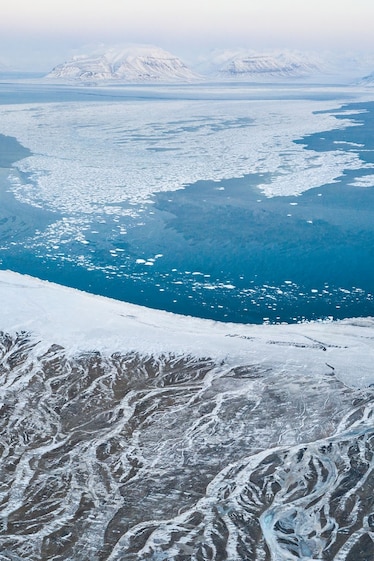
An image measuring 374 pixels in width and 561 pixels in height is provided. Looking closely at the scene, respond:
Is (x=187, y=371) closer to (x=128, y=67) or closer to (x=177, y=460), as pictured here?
(x=177, y=460)

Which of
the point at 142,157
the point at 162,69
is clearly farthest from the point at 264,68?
the point at 142,157

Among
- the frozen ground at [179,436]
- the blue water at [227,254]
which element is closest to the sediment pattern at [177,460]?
the frozen ground at [179,436]

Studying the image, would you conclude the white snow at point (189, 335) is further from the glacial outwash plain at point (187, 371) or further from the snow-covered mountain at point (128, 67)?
the snow-covered mountain at point (128, 67)

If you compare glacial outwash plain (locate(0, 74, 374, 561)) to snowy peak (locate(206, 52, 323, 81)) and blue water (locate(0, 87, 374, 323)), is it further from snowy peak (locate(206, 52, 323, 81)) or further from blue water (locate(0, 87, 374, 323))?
snowy peak (locate(206, 52, 323, 81))

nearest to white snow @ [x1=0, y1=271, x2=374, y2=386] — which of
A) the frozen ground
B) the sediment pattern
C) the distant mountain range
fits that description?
the frozen ground

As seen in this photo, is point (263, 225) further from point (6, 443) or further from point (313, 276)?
point (6, 443)

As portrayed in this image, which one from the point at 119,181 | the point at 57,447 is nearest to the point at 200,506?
the point at 57,447
